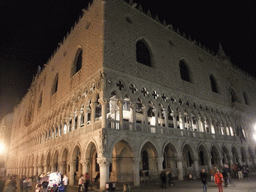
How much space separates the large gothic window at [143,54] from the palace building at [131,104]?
0.09 metres

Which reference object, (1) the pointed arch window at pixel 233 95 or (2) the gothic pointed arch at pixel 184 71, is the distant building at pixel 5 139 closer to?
(2) the gothic pointed arch at pixel 184 71

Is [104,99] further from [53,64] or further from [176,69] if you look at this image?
[53,64]

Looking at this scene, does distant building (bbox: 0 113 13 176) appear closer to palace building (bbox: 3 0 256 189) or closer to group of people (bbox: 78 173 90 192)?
palace building (bbox: 3 0 256 189)

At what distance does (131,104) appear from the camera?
13453 mm

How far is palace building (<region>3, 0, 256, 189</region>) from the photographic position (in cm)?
1284

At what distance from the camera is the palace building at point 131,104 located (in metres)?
12.8

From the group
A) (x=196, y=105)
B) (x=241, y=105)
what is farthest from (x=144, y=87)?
(x=241, y=105)

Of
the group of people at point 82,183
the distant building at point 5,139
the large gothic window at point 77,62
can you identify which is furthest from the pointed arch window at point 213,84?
the distant building at point 5,139

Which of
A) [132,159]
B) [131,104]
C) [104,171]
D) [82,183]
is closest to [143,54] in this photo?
[131,104]

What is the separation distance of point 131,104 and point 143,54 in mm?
5465

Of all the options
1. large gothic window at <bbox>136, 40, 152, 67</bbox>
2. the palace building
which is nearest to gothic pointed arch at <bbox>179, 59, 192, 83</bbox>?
the palace building

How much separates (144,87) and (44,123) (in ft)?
46.7

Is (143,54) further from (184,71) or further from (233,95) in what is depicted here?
(233,95)

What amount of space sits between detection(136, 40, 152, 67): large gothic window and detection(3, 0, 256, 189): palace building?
89mm
